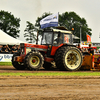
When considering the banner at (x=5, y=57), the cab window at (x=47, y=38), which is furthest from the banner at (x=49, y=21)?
the cab window at (x=47, y=38)

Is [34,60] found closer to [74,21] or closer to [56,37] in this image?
[56,37]

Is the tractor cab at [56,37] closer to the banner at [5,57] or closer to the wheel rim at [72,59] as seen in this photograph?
the wheel rim at [72,59]

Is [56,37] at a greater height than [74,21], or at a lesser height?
lesser

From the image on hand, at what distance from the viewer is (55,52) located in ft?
45.2

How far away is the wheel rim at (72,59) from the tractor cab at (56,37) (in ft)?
2.48

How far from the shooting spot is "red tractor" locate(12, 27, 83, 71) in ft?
43.5

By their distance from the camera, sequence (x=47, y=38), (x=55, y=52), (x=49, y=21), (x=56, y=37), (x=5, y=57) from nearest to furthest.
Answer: (x=55, y=52) → (x=56, y=37) → (x=47, y=38) → (x=49, y=21) → (x=5, y=57)

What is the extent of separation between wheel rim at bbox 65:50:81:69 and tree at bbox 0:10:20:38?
2202 inches

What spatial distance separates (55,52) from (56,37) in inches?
33.6

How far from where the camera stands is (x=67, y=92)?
21.4 ft

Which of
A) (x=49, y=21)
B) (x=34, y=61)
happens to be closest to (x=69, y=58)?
(x=34, y=61)

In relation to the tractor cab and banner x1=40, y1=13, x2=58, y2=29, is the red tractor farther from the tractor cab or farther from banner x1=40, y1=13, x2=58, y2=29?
banner x1=40, y1=13, x2=58, y2=29

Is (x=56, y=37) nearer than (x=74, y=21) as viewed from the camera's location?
Yes

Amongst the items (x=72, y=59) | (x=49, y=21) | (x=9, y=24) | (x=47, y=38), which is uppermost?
(x=9, y=24)
